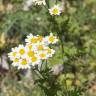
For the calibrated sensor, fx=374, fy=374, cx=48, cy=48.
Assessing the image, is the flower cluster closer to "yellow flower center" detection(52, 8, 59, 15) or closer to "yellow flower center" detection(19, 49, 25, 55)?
"yellow flower center" detection(19, 49, 25, 55)

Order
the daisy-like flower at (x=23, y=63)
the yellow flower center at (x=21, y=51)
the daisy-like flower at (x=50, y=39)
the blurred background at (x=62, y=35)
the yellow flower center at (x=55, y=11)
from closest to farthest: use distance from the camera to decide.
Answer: the daisy-like flower at (x=23, y=63)
the yellow flower center at (x=21, y=51)
the daisy-like flower at (x=50, y=39)
the yellow flower center at (x=55, y=11)
the blurred background at (x=62, y=35)

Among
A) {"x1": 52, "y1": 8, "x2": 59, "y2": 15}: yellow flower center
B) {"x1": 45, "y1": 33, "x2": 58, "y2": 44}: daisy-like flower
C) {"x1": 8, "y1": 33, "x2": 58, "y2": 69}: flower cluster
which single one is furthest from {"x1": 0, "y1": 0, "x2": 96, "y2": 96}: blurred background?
{"x1": 8, "y1": 33, "x2": 58, "y2": 69}: flower cluster

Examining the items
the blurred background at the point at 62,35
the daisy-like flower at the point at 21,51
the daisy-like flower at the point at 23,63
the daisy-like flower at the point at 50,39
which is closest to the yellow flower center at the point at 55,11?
the daisy-like flower at the point at 50,39

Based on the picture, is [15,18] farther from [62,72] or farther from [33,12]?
[62,72]

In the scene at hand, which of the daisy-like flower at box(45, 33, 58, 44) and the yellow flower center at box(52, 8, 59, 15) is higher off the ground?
the yellow flower center at box(52, 8, 59, 15)

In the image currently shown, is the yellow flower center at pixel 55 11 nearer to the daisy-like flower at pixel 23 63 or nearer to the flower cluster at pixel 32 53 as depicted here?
the flower cluster at pixel 32 53

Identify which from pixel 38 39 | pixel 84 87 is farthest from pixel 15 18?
pixel 38 39

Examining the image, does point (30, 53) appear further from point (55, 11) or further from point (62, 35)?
point (62, 35)

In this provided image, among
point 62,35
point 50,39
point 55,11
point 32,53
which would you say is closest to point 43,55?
point 32,53

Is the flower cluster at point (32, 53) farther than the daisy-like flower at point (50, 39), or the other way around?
the daisy-like flower at point (50, 39)
